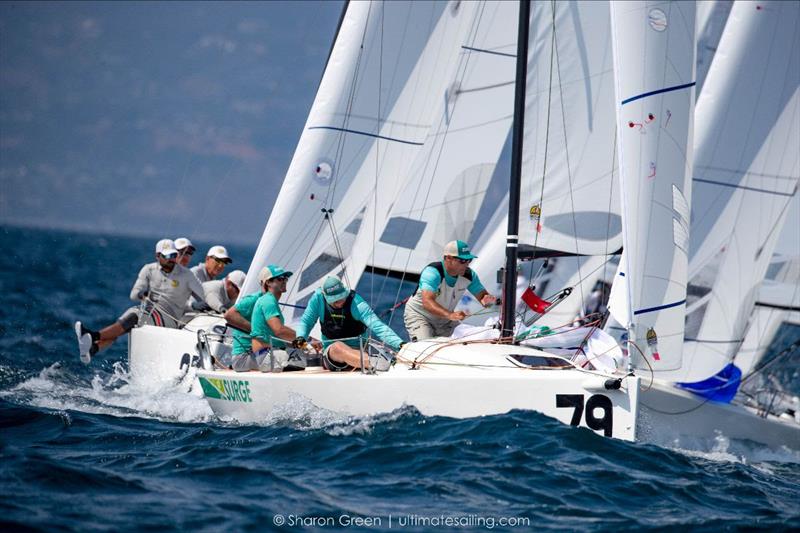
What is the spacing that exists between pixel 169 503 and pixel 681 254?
5.00 metres

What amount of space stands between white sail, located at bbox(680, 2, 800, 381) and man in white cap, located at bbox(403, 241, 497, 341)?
3.23m

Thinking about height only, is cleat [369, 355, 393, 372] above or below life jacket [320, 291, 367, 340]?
below

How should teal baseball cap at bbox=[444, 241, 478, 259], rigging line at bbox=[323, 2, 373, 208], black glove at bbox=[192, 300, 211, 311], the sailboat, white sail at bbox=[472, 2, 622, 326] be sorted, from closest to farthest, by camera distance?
the sailboat → teal baseball cap at bbox=[444, 241, 478, 259] → rigging line at bbox=[323, 2, 373, 208] → white sail at bbox=[472, 2, 622, 326] → black glove at bbox=[192, 300, 211, 311]

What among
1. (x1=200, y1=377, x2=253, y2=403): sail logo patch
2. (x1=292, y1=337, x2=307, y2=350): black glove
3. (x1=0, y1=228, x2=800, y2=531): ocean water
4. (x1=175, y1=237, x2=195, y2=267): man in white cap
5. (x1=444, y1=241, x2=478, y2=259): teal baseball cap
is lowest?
(x1=0, y1=228, x2=800, y2=531): ocean water

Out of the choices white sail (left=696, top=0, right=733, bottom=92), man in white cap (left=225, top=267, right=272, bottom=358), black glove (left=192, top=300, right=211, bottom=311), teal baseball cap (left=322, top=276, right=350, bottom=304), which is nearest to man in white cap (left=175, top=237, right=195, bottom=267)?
black glove (left=192, top=300, right=211, bottom=311)

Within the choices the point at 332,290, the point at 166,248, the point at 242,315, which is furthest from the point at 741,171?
the point at 166,248

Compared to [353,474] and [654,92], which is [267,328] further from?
[654,92]

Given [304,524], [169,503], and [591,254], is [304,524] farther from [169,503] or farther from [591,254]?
[591,254]

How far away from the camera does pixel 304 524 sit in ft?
19.5

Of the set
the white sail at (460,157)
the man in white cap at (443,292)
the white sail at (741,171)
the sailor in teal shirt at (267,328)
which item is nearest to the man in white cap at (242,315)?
the sailor in teal shirt at (267,328)

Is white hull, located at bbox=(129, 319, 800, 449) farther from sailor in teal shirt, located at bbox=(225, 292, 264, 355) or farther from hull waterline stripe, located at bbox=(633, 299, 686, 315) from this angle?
hull waterline stripe, located at bbox=(633, 299, 686, 315)

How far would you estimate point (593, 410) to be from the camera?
795cm

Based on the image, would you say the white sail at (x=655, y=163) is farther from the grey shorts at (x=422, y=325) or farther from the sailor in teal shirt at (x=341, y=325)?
the sailor in teal shirt at (x=341, y=325)

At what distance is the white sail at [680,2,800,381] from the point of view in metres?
12.1
